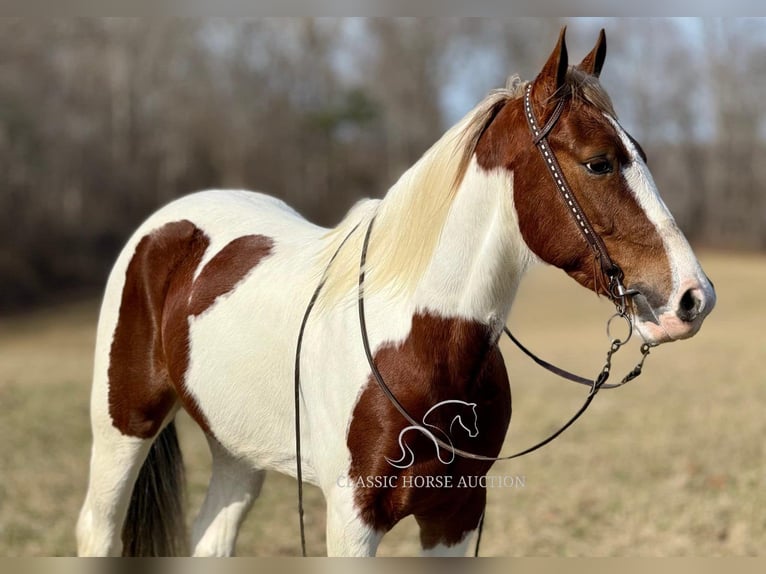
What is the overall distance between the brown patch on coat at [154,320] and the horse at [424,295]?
13 mm

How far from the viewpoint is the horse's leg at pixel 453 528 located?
2289 millimetres

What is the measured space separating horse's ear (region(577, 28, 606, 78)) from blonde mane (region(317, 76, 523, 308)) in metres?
0.18

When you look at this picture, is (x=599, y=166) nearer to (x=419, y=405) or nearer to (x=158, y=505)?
(x=419, y=405)

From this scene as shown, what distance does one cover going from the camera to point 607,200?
6.23 feet

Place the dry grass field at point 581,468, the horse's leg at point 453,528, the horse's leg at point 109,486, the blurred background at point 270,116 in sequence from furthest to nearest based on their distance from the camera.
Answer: the blurred background at point 270,116 < the dry grass field at point 581,468 < the horse's leg at point 109,486 < the horse's leg at point 453,528

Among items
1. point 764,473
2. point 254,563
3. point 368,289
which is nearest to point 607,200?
point 368,289

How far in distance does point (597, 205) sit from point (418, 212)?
0.48 meters

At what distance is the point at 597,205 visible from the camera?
191cm

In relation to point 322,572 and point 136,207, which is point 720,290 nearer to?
point 136,207

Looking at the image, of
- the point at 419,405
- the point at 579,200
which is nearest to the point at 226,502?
the point at 419,405

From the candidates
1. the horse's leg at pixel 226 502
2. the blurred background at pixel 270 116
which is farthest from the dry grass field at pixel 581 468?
the blurred background at pixel 270 116

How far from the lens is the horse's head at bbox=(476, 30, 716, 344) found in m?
1.83

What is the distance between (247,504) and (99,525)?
568 millimetres

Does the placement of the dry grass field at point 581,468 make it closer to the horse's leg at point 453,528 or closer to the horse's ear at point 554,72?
the horse's ear at point 554,72
